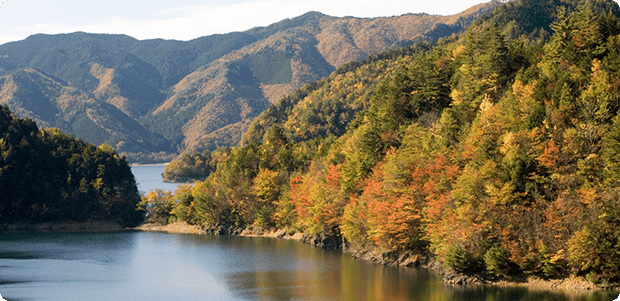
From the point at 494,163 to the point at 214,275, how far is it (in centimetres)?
3134

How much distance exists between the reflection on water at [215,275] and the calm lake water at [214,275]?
0.09 meters

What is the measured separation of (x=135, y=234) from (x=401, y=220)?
6732cm

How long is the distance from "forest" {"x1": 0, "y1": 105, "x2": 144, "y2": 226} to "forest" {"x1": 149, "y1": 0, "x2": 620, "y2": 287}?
173 ft

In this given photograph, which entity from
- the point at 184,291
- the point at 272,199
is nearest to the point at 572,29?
the point at 184,291

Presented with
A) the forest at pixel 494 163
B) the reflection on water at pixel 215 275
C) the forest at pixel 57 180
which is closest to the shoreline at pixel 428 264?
the forest at pixel 494 163

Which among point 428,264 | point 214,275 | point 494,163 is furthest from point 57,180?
point 494,163

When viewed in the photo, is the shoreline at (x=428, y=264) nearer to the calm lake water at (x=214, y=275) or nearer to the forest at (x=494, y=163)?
the forest at (x=494, y=163)

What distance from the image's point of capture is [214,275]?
2827 inches

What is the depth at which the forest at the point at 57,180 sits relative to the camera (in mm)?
127438

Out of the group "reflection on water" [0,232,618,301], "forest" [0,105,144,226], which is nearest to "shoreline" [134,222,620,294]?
"reflection on water" [0,232,618,301]

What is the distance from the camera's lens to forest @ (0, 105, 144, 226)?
418 ft

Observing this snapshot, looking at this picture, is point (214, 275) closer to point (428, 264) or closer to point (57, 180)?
point (428, 264)

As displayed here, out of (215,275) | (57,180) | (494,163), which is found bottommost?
(215,275)

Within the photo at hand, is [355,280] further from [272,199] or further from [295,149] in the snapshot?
[295,149]
